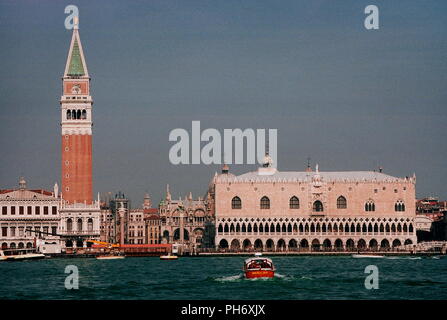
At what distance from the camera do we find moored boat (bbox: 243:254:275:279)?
56.4 metres

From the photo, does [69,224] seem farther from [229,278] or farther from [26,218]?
[229,278]

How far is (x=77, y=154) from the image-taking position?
120875mm

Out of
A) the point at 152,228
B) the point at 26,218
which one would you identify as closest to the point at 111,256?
the point at 26,218

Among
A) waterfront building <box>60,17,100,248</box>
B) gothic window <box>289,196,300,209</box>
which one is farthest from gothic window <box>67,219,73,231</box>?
gothic window <box>289,196,300,209</box>

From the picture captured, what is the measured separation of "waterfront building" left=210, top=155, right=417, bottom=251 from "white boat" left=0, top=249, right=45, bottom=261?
23322 millimetres

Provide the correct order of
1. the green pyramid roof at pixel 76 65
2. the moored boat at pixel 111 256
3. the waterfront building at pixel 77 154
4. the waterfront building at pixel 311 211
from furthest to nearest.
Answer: the green pyramid roof at pixel 76 65 → the waterfront building at pixel 77 154 → the waterfront building at pixel 311 211 → the moored boat at pixel 111 256

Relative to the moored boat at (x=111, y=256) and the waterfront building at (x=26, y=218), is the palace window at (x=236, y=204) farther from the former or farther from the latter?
the waterfront building at (x=26, y=218)

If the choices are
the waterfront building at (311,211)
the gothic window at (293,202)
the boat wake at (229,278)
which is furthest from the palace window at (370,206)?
the boat wake at (229,278)

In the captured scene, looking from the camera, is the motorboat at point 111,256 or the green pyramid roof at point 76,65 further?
the green pyramid roof at point 76,65

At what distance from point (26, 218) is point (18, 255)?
1719 cm

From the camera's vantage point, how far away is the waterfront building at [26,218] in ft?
388

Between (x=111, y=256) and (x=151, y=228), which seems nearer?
(x=111, y=256)
